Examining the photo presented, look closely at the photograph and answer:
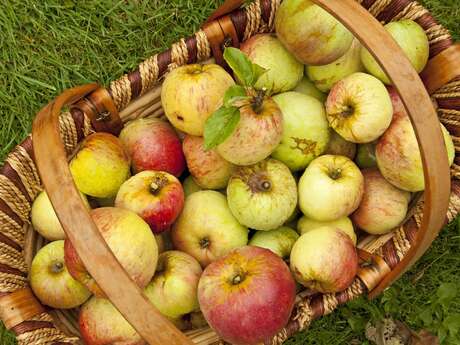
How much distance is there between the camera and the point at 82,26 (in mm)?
2338

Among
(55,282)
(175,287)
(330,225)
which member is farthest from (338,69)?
(55,282)

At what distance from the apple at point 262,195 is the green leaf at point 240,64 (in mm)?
269

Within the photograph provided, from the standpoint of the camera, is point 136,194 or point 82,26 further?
point 82,26

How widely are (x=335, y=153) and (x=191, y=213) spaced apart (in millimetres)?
469

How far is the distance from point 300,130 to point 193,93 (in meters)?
0.33

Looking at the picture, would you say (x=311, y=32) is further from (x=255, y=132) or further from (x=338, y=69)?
(x=255, y=132)

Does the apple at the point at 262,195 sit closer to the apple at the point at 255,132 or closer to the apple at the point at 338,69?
the apple at the point at 255,132

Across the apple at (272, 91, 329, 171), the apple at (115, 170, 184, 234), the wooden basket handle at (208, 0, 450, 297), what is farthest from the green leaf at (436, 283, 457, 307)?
the apple at (115, 170, 184, 234)

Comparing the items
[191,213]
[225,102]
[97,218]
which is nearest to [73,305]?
[97,218]

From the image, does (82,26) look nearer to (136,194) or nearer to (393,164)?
(136,194)

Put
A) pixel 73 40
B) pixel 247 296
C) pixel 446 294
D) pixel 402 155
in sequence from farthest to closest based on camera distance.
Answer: pixel 73 40, pixel 446 294, pixel 402 155, pixel 247 296

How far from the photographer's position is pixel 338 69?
178cm

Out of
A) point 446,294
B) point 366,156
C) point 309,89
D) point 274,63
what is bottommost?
point 446,294

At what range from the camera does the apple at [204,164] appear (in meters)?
1.70
